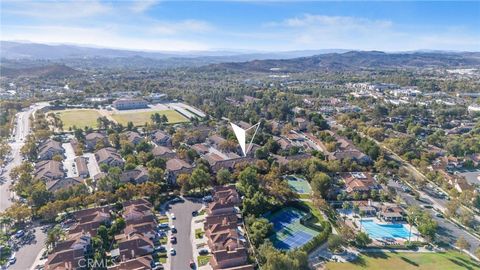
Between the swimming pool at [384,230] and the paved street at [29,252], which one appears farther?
the swimming pool at [384,230]

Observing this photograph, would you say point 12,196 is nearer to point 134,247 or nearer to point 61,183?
point 61,183

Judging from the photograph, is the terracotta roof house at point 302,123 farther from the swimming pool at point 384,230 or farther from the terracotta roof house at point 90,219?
the terracotta roof house at point 90,219

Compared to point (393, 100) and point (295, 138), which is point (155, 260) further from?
point (393, 100)

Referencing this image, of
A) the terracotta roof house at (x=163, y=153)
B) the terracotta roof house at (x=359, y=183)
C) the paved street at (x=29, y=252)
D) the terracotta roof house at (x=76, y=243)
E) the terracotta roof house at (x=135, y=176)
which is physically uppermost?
the terracotta roof house at (x=163, y=153)

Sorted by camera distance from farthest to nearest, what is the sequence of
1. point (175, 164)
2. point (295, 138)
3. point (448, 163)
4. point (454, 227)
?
point (295, 138)
point (448, 163)
point (175, 164)
point (454, 227)

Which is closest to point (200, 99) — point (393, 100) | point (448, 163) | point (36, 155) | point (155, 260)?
point (36, 155)

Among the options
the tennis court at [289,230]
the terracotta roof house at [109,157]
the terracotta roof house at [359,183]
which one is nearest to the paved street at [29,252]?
the terracotta roof house at [109,157]
